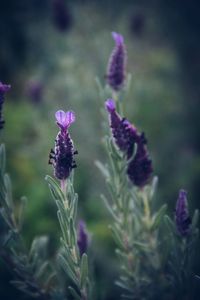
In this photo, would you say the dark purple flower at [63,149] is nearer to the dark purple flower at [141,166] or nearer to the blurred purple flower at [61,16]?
the dark purple flower at [141,166]

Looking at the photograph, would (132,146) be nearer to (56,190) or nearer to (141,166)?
(141,166)

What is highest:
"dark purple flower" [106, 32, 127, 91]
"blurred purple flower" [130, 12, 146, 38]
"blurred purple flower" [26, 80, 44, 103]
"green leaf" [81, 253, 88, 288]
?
"blurred purple flower" [130, 12, 146, 38]

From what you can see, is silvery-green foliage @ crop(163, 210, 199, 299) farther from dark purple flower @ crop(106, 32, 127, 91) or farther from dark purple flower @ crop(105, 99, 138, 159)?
dark purple flower @ crop(106, 32, 127, 91)

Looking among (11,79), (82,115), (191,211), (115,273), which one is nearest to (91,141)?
(82,115)

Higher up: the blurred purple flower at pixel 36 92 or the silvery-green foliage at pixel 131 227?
the blurred purple flower at pixel 36 92

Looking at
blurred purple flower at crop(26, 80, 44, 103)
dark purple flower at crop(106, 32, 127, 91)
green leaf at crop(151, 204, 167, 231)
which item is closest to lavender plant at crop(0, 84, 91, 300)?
green leaf at crop(151, 204, 167, 231)

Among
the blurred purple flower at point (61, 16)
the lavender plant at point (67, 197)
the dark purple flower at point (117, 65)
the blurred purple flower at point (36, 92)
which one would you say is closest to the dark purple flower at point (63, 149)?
the lavender plant at point (67, 197)

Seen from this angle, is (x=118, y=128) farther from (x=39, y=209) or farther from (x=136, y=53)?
(x=136, y=53)
